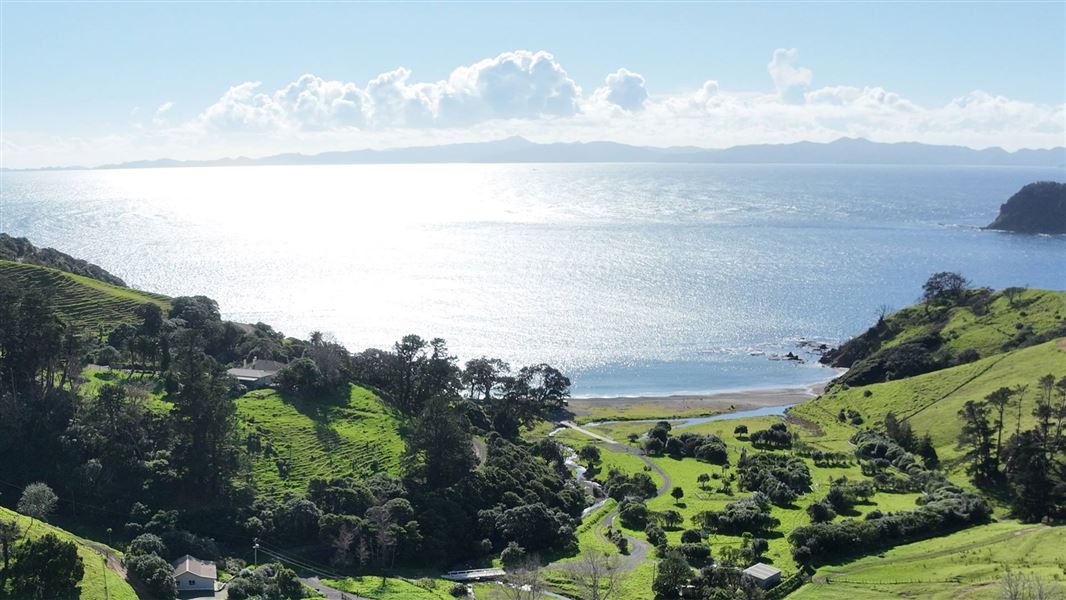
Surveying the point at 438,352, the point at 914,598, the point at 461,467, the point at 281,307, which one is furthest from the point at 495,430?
the point at 281,307

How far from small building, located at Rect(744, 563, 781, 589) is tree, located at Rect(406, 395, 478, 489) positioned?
1139 inches

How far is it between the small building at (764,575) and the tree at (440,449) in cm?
2893

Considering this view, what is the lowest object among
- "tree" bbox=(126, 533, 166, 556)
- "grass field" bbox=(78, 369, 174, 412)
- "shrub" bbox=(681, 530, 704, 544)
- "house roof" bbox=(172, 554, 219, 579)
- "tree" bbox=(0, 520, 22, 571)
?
"shrub" bbox=(681, 530, 704, 544)

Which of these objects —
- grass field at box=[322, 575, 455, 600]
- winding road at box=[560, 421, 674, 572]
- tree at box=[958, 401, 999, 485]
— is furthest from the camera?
tree at box=[958, 401, 999, 485]

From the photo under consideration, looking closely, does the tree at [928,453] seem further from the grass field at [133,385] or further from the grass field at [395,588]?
the grass field at [133,385]

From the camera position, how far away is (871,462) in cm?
8525

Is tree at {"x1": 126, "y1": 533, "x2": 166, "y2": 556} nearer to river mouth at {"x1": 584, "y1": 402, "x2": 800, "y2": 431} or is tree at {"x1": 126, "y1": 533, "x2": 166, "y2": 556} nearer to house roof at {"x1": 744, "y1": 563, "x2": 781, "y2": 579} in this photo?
house roof at {"x1": 744, "y1": 563, "x2": 781, "y2": 579}

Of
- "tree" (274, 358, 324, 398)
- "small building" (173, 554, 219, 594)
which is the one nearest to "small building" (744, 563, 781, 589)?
"small building" (173, 554, 219, 594)

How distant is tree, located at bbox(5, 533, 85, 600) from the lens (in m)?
48.2

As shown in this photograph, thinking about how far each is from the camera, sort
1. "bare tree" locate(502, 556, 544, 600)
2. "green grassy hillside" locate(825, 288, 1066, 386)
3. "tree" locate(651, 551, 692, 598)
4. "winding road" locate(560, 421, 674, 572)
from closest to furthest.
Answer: "bare tree" locate(502, 556, 544, 600) → "tree" locate(651, 551, 692, 598) → "winding road" locate(560, 421, 674, 572) → "green grassy hillside" locate(825, 288, 1066, 386)

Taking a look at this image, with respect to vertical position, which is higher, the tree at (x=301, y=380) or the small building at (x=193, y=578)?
the tree at (x=301, y=380)

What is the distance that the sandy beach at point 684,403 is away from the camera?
124 m

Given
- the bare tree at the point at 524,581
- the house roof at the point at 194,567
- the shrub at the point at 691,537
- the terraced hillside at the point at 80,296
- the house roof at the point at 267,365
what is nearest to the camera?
the bare tree at the point at 524,581

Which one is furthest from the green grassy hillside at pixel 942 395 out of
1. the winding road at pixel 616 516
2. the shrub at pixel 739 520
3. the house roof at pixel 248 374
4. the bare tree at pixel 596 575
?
Answer: the house roof at pixel 248 374
